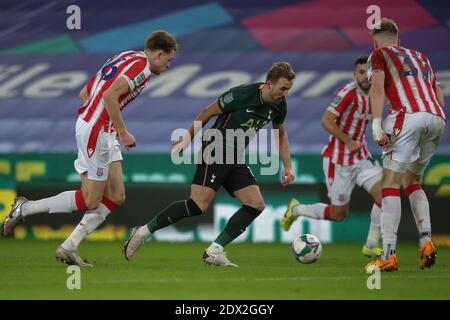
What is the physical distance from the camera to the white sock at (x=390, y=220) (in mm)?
7359

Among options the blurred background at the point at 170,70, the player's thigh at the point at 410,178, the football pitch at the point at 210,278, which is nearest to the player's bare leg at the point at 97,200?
the football pitch at the point at 210,278

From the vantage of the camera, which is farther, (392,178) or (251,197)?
(251,197)

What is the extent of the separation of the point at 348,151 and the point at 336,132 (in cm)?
32

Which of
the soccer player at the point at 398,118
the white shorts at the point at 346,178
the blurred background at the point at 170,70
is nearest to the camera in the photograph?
the soccer player at the point at 398,118

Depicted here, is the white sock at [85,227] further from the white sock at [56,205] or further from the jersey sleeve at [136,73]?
the jersey sleeve at [136,73]

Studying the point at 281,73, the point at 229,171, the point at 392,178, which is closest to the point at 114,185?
the point at 229,171

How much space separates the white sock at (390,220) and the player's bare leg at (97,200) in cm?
209

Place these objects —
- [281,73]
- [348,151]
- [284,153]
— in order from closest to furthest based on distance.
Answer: [281,73] → [284,153] → [348,151]

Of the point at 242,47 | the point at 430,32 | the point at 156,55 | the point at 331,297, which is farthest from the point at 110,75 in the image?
the point at 430,32

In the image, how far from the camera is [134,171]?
12.4m

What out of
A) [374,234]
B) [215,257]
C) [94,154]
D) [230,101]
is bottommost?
[215,257]

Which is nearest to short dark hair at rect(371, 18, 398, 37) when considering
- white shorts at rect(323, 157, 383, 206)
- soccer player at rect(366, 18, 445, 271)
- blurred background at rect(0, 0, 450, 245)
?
soccer player at rect(366, 18, 445, 271)

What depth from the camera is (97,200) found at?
7770 millimetres

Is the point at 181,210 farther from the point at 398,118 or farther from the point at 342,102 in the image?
the point at 342,102
